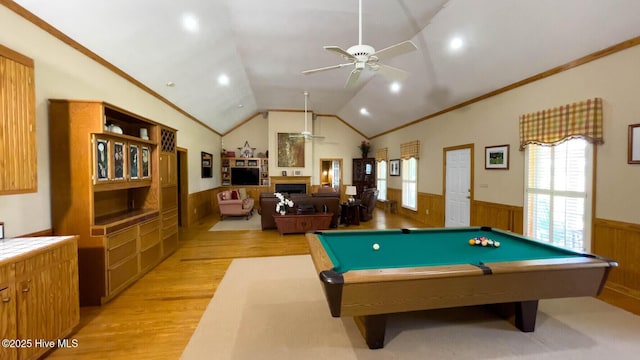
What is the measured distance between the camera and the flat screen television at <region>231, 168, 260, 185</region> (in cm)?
1022

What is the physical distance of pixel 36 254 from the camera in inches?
74.6

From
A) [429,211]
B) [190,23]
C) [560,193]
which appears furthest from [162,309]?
[429,211]

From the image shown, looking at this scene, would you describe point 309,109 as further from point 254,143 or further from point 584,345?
point 584,345

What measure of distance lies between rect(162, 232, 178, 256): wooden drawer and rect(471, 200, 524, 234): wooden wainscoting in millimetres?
5913

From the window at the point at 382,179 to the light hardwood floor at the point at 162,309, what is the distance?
5870mm

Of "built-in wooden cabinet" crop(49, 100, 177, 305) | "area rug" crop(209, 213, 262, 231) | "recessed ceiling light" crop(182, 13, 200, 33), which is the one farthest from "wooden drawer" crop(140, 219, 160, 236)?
"recessed ceiling light" crop(182, 13, 200, 33)

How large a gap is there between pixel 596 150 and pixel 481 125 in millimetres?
2038

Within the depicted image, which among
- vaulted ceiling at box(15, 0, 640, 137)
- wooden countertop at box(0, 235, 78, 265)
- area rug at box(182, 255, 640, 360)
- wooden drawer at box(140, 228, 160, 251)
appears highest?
vaulted ceiling at box(15, 0, 640, 137)

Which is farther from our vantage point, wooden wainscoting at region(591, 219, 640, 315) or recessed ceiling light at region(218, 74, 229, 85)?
recessed ceiling light at region(218, 74, 229, 85)

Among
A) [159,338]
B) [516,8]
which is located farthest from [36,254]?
[516,8]

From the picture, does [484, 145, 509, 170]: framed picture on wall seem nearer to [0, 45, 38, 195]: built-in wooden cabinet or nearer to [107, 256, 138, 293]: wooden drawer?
[107, 256, 138, 293]: wooden drawer

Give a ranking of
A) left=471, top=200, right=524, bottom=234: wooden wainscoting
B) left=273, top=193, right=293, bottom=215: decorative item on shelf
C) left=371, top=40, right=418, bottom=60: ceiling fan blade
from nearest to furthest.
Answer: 1. left=371, top=40, right=418, bottom=60: ceiling fan blade
2. left=471, top=200, right=524, bottom=234: wooden wainscoting
3. left=273, top=193, right=293, bottom=215: decorative item on shelf

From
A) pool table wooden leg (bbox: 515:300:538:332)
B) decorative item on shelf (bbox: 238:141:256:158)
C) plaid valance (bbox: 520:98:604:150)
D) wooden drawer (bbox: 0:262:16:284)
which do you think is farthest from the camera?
decorative item on shelf (bbox: 238:141:256:158)

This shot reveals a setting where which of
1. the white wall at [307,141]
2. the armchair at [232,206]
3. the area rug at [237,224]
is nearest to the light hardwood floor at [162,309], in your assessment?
the area rug at [237,224]
